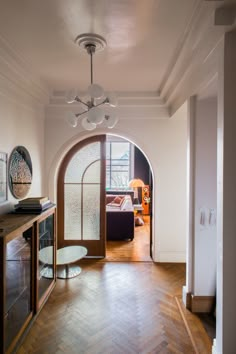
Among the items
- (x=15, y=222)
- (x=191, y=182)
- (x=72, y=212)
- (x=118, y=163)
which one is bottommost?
(x=72, y=212)

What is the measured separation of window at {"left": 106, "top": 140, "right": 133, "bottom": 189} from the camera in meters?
10.7

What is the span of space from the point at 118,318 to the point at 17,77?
2.98m

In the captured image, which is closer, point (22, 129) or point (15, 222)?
point (15, 222)

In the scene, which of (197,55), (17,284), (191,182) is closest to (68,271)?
(17,284)

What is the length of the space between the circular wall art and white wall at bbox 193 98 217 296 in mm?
2184

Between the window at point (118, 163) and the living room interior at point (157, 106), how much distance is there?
241 inches

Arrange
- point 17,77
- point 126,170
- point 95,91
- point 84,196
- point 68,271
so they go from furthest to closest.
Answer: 1. point 126,170
2. point 84,196
3. point 68,271
4. point 17,77
5. point 95,91

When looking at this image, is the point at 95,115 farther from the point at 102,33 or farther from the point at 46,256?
the point at 46,256

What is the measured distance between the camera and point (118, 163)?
35.2ft

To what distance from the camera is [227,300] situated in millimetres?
1888

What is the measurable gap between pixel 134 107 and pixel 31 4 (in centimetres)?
260

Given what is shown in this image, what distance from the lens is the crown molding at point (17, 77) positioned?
2.68 metres

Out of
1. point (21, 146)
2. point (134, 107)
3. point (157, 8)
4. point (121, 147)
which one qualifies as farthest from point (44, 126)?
point (121, 147)

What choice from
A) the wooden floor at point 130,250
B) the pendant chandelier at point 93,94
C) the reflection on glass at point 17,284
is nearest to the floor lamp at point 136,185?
the wooden floor at point 130,250
